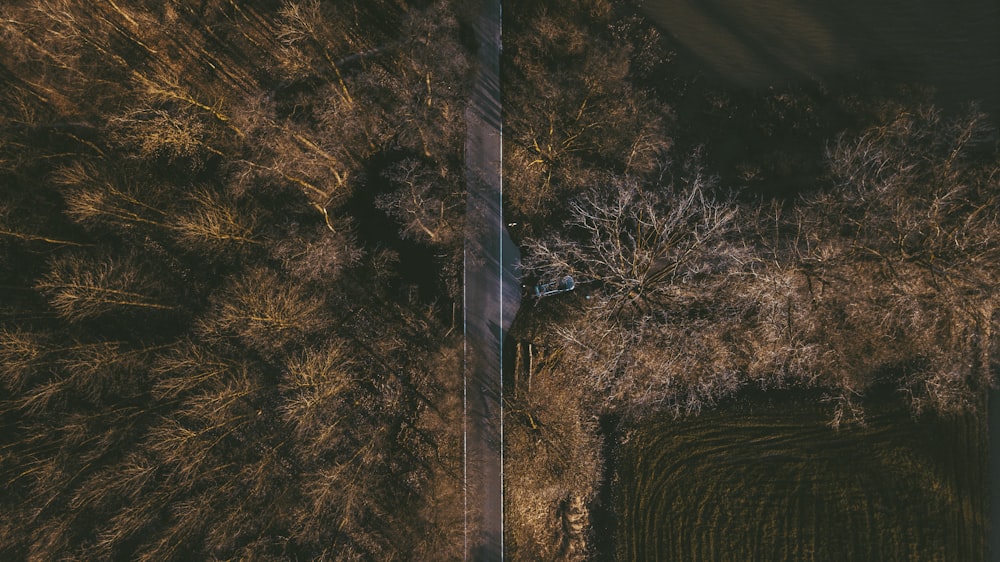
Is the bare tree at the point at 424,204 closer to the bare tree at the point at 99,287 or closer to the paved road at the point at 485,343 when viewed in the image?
the paved road at the point at 485,343

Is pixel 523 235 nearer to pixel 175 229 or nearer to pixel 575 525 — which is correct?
pixel 575 525

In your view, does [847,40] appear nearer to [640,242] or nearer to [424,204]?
[640,242]

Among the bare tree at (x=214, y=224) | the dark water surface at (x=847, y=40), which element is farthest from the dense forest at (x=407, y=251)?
the dark water surface at (x=847, y=40)

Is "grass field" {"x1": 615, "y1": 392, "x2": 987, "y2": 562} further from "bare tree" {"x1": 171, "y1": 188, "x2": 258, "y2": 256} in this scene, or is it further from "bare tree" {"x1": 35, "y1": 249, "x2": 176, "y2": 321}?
"bare tree" {"x1": 35, "y1": 249, "x2": 176, "y2": 321}

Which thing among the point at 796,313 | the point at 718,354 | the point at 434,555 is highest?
the point at 796,313

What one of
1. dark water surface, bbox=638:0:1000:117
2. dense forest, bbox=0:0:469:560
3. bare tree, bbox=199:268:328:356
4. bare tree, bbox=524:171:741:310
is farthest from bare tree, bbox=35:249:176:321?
dark water surface, bbox=638:0:1000:117

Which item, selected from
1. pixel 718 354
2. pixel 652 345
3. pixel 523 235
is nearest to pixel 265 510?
pixel 523 235

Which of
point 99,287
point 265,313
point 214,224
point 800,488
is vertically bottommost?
point 800,488

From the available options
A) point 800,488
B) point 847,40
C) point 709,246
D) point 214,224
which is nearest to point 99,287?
point 214,224
